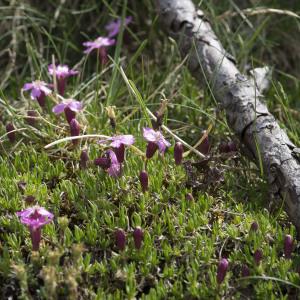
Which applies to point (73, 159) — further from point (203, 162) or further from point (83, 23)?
point (83, 23)

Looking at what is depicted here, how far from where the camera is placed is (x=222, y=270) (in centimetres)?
219

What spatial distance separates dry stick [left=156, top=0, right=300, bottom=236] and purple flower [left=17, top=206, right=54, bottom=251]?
996 mm

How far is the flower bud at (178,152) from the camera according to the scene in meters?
2.65

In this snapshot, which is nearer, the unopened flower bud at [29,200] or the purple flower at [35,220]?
the purple flower at [35,220]

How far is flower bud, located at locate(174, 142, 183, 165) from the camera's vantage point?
2.65m

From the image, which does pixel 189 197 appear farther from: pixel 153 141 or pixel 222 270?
pixel 222 270

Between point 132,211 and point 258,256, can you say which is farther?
point 132,211

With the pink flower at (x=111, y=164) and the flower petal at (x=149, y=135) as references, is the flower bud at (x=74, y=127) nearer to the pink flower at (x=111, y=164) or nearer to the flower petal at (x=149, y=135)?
the pink flower at (x=111, y=164)

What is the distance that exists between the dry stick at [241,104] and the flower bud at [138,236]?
2.11ft

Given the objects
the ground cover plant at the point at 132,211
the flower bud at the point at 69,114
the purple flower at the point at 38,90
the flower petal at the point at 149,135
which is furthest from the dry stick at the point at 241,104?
the purple flower at the point at 38,90

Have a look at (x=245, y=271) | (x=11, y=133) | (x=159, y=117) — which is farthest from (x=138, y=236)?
(x=11, y=133)

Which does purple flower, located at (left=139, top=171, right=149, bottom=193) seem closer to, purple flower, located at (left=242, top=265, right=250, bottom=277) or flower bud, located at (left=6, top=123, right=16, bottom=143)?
purple flower, located at (left=242, top=265, right=250, bottom=277)

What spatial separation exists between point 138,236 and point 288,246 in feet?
1.89

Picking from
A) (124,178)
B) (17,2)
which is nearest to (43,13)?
(17,2)
